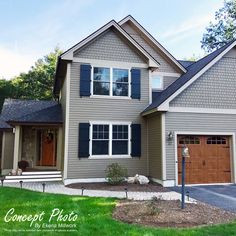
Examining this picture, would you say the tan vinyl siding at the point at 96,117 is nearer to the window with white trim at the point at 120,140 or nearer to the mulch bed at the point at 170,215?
the window with white trim at the point at 120,140

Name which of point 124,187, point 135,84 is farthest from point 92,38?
point 124,187

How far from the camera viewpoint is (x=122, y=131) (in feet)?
42.5

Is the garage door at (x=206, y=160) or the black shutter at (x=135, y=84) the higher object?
the black shutter at (x=135, y=84)

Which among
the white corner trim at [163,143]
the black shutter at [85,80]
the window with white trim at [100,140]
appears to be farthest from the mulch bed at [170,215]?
the black shutter at [85,80]

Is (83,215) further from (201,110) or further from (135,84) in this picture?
(135,84)

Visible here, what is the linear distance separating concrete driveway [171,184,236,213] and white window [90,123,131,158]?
3.11 metres

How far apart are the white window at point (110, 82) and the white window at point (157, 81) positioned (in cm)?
235

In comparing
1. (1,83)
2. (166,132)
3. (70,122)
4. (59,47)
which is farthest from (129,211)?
(59,47)

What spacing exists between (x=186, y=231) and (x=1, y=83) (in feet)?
104

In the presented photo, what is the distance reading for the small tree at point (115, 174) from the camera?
38.0 feet

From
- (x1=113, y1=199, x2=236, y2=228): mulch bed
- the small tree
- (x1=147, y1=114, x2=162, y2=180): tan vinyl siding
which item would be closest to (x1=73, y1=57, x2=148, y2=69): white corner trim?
(x1=147, y1=114, x2=162, y2=180): tan vinyl siding

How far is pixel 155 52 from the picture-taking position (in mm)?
15797

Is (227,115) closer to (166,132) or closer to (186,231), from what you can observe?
(166,132)

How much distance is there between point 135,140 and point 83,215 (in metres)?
6.79
